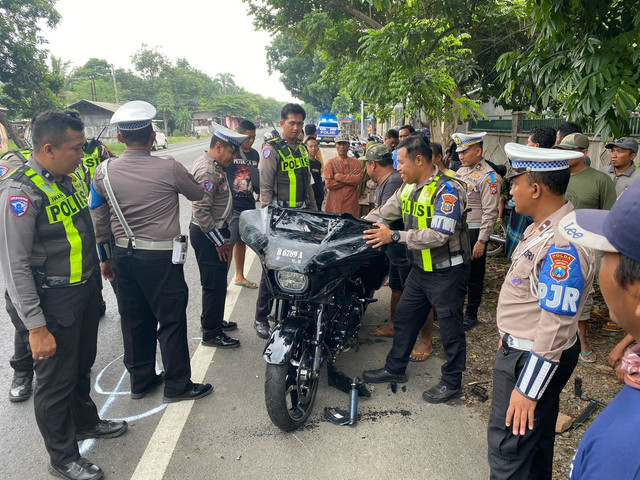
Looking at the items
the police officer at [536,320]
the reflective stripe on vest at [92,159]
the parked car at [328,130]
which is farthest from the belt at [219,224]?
the parked car at [328,130]

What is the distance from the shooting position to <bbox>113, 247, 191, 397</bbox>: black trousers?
3.01m

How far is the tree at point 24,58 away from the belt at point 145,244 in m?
21.7

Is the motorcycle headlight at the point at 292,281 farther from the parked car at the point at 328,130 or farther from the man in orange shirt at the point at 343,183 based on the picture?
the parked car at the point at 328,130

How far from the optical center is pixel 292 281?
2777 mm

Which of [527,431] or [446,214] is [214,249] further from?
[527,431]

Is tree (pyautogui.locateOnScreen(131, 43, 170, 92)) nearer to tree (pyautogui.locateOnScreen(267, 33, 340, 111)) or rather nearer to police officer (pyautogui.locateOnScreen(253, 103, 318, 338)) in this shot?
tree (pyautogui.locateOnScreen(267, 33, 340, 111))

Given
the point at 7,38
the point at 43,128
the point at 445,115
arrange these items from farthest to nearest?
the point at 7,38 → the point at 445,115 → the point at 43,128

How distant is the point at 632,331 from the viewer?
92 centimetres

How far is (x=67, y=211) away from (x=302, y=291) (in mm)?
1445

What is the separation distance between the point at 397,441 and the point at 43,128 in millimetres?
2777

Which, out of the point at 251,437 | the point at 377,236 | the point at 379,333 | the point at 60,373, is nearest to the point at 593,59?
the point at 377,236

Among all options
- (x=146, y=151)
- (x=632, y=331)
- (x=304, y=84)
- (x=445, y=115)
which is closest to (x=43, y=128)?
(x=146, y=151)

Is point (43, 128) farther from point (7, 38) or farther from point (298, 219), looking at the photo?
point (7, 38)

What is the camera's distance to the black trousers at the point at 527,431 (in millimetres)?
1940
